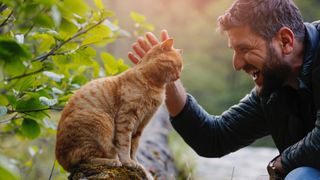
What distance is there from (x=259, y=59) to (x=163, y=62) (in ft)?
1.26

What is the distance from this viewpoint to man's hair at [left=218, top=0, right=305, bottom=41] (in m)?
1.79

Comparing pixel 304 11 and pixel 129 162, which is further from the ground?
pixel 129 162

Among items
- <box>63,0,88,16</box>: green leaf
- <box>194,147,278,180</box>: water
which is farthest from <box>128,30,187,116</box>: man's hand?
<box>194,147,278,180</box>: water

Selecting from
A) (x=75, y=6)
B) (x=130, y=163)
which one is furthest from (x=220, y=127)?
(x=75, y=6)

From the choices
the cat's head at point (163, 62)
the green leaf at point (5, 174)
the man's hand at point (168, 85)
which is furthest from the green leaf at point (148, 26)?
the green leaf at point (5, 174)

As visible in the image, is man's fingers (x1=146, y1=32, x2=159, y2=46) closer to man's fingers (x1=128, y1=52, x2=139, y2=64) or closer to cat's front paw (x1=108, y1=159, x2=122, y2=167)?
man's fingers (x1=128, y1=52, x2=139, y2=64)

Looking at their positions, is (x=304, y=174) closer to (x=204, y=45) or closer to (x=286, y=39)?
(x=286, y=39)

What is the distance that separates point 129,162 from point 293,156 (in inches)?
24.8

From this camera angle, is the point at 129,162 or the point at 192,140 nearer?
the point at 129,162

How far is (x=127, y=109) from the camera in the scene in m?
1.67

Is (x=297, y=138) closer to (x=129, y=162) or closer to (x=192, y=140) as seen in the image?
(x=192, y=140)

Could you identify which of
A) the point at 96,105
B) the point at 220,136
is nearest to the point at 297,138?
the point at 220,136

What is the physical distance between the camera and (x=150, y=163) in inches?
127

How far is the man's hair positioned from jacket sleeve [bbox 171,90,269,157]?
51 centimetres
